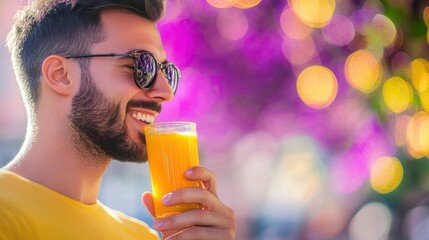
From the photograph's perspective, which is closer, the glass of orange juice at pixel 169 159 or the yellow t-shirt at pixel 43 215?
the yellow t-shirt at pixel 43 215

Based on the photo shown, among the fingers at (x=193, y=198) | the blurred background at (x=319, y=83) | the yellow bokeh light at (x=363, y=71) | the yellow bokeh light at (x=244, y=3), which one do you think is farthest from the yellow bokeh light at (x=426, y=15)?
the fingers at (x=193, y=198)

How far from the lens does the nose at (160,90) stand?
10.6 ft

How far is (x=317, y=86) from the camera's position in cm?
577

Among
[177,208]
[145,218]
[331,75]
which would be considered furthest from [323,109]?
[145,218]

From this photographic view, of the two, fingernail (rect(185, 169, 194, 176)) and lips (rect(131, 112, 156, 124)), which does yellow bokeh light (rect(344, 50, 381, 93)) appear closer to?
lips (rect(131, 112, 156, 124))

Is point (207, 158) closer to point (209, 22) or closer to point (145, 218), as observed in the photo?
point (209, 22)

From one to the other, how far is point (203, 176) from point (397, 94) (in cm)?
313

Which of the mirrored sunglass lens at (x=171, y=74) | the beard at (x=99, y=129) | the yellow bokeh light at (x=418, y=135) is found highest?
the yellow bokeh light at (x=418, y=135)

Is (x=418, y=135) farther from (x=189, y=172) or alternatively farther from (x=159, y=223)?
(x=159, y=223)

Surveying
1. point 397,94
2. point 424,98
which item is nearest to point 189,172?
point 397,94

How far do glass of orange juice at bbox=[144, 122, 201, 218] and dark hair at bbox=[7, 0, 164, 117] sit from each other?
0.56 metres

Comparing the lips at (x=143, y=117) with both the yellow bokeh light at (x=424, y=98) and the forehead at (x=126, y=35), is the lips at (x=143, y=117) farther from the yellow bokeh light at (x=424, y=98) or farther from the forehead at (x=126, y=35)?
the yellow bokeh light at (x=424, y=98)

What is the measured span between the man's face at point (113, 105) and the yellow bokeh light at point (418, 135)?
304 cm

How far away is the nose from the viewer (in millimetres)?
3240
